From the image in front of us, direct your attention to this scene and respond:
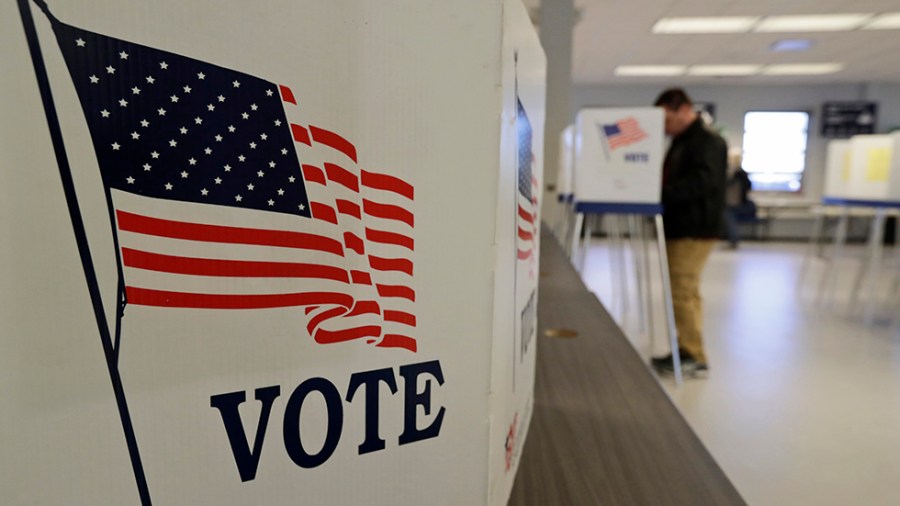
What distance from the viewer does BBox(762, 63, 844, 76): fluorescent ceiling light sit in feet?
27.1

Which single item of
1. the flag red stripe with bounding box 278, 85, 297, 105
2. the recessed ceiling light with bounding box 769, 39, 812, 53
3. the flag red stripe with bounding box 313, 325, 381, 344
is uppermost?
the recessed ceiling light with bounding box 769, 39, 812, 53

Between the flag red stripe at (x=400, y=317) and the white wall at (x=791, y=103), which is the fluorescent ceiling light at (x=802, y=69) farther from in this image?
the flag red stripe at (x=400, y=317)

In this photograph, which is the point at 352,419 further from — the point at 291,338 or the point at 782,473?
the point at 782,473

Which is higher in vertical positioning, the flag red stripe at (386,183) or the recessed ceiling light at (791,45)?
the recessed ceiling light at (791,45)

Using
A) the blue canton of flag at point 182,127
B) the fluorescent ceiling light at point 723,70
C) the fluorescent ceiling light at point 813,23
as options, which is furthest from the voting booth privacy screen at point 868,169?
the blue canton of flag at point 182,127

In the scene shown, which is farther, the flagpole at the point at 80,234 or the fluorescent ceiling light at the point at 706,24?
the fluorescent ceiling light at the point at 706,24

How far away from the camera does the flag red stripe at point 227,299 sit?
1.10ft

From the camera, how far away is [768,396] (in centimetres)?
268

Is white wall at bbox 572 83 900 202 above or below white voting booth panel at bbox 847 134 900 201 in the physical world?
above

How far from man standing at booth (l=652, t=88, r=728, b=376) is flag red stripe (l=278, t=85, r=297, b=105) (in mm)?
2599

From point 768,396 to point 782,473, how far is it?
79cm

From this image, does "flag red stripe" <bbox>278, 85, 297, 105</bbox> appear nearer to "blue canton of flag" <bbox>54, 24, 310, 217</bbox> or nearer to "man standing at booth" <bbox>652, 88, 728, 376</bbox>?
"blue canton of flag" <bbox>54, 24, 310, 217</bbox>

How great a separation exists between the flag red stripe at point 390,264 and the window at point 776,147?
35.7 feet

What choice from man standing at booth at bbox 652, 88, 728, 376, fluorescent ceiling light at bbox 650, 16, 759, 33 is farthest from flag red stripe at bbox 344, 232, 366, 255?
fluorescent ceiling light at bbox 650, 16, 759, 33
